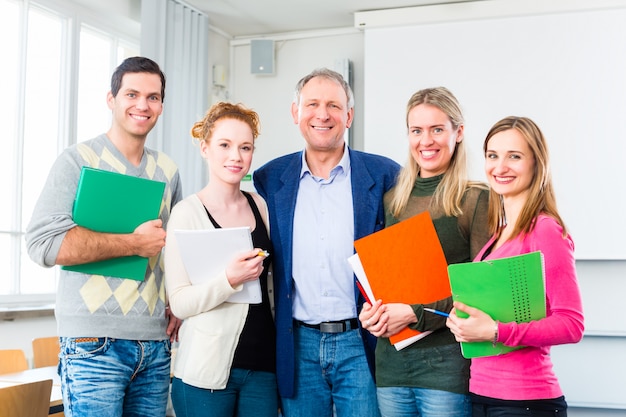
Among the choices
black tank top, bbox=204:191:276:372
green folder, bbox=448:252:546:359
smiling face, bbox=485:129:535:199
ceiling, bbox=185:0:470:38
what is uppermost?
ceiling, bbox=185:0:470:38

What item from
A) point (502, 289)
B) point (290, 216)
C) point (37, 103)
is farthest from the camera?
point (37, 103)

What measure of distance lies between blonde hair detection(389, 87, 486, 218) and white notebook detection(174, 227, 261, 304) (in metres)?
0.52

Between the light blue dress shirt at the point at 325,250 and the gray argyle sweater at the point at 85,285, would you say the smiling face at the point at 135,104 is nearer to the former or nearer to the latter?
the gray argyle sweater at the point at 85,285

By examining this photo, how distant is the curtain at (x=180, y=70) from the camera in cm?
527

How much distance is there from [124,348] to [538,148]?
1372mm

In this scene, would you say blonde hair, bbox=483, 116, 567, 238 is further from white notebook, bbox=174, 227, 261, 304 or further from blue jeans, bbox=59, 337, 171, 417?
blue jeans, bbox=59, 337, 171, 417

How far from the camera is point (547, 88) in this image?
5.34m

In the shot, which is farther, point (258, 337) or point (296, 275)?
point (296, 275)

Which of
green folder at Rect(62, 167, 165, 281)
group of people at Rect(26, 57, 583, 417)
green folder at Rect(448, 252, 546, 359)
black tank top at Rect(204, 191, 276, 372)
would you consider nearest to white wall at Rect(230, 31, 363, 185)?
group of people at Rect(26, 57, 583, 417)

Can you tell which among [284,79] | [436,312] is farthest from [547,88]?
[436,312]

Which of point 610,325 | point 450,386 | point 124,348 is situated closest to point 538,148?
point 450,386

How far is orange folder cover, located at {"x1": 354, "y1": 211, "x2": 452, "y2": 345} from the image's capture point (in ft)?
6.61

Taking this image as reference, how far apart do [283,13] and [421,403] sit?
15.0 feet

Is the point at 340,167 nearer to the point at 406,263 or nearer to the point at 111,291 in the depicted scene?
the point at 406,263
